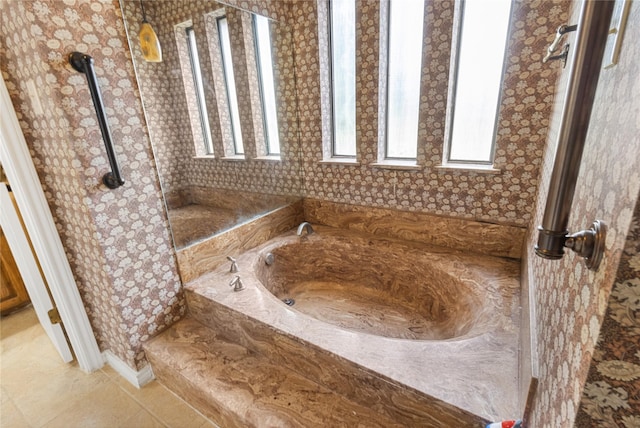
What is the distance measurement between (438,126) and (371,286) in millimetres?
1215

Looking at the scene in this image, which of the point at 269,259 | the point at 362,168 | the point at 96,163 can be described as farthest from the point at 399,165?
the point at 96,163

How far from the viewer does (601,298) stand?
415mm

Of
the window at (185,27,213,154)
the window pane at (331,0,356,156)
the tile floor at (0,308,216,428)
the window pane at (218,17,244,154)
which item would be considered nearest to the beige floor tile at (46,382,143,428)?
the tile floor at (0,308,216,428)

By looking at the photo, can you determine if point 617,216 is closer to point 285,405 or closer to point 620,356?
point 620,356

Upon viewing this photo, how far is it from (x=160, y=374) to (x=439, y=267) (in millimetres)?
1735

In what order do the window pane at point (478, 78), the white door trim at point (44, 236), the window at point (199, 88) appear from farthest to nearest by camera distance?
the window at point (199, 88) < the window pane at point (478, 78) < the white door trim at point (44, 236)

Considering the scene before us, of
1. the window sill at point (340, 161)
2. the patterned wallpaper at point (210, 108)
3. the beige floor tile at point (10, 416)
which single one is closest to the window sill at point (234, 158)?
the patterned wallpaper at point (210, 108)

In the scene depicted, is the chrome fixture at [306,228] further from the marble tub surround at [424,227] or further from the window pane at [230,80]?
the window pane at [230,80]

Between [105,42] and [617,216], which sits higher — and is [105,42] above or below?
above

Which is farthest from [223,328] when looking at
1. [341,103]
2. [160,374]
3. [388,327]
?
[341,103]

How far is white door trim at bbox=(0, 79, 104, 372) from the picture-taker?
4.54 feet

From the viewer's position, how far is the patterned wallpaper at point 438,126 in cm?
154

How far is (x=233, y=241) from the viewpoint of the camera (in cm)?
210

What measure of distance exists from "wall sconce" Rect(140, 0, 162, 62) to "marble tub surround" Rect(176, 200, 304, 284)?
1.07 meters
